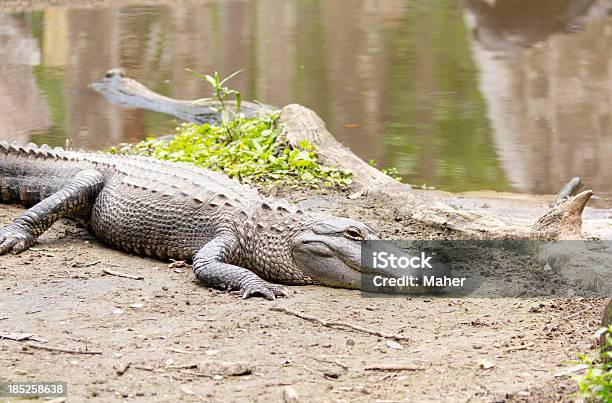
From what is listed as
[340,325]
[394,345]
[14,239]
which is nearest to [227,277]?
[340,325]

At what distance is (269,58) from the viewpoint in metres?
16.8

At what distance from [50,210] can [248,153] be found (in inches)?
100

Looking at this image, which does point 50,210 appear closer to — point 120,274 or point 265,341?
point 120,274

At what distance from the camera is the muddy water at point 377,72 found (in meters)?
11.1

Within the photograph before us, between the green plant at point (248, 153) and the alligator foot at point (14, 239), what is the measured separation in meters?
2.32

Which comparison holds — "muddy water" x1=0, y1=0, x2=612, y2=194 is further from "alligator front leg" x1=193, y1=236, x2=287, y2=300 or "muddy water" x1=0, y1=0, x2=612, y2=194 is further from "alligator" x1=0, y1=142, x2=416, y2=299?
"alligator front leg" x1=193, y1=236, x2=287, y2=300

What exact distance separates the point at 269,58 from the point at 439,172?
731cm

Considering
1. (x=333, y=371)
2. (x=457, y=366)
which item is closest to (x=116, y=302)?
(x=333, y=371)

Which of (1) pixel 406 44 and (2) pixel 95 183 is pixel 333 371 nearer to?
(2) pixel 95 183

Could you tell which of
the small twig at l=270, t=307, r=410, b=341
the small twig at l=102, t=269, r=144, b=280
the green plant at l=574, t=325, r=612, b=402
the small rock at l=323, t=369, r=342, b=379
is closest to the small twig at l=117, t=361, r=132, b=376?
the small rock at l=323, t=369, r=342, b=379

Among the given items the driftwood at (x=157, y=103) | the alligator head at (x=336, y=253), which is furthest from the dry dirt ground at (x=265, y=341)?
the driftwood at (x=157, y=103)

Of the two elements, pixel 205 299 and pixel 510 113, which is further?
pixel 510 113

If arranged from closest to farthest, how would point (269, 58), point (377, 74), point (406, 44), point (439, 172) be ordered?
point (439, 172), point (377, 74), point (269, 58), point (406, 44)

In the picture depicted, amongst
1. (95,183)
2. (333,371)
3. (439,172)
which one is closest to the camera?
(333,371)
